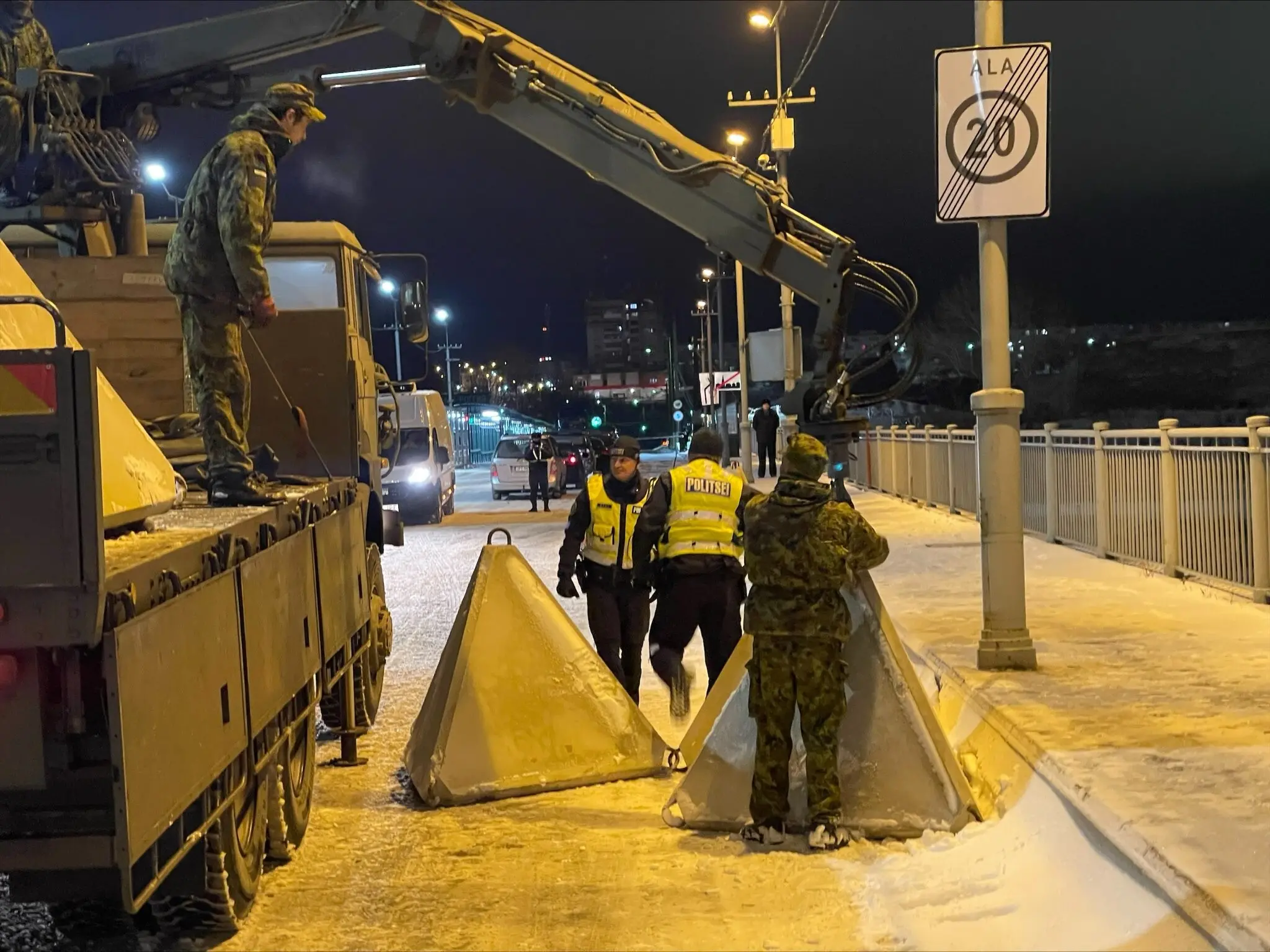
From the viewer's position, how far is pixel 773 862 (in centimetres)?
571

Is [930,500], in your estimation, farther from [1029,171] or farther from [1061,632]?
[1029,171]

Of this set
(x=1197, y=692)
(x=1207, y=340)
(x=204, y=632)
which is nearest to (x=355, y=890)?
(x=204, y=632)

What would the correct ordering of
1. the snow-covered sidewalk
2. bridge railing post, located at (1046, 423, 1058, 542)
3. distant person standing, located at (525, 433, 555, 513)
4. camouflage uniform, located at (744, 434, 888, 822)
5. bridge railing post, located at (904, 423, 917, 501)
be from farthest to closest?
distant person standing, located at (525, 433, 555, 513) → bridge railing post, located at (904, 423, 917, 501) → bridge railing post, located at (1046, 423, 1058, 542) → camouflage uniform, located at (744, 434, 888, 822) → the snow-covered sidewalk

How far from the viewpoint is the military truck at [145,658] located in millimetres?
3496

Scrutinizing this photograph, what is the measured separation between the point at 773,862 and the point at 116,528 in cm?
302

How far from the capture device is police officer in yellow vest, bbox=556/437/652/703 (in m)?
8.05

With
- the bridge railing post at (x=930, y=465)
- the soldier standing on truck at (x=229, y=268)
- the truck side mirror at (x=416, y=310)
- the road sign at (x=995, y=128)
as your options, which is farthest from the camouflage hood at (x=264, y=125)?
the bridge railing post at (x=930, y=465)

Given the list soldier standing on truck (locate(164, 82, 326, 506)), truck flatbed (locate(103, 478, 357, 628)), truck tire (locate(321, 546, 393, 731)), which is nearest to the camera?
truck flatbed (locate(103, 478, 357, 628))

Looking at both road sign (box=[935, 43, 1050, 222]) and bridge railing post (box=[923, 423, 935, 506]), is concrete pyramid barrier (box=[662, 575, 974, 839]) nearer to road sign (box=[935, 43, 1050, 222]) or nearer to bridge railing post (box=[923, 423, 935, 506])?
road sign (box=[935, 43, 1050, 222])

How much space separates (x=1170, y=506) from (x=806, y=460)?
24.2 feet

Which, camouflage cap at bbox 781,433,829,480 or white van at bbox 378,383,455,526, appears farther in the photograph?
white van at bbox 378,383,455,526

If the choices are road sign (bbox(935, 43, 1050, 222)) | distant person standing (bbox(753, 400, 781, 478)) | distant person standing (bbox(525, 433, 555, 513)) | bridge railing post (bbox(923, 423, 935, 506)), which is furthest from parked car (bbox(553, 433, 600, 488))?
road sign (bbox(935, 43, 1050, 222))

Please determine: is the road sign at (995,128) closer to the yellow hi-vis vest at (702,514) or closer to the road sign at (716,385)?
the yellow hi-vis vest at (702,514)

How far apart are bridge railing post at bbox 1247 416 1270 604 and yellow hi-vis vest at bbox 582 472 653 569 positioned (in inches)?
203
